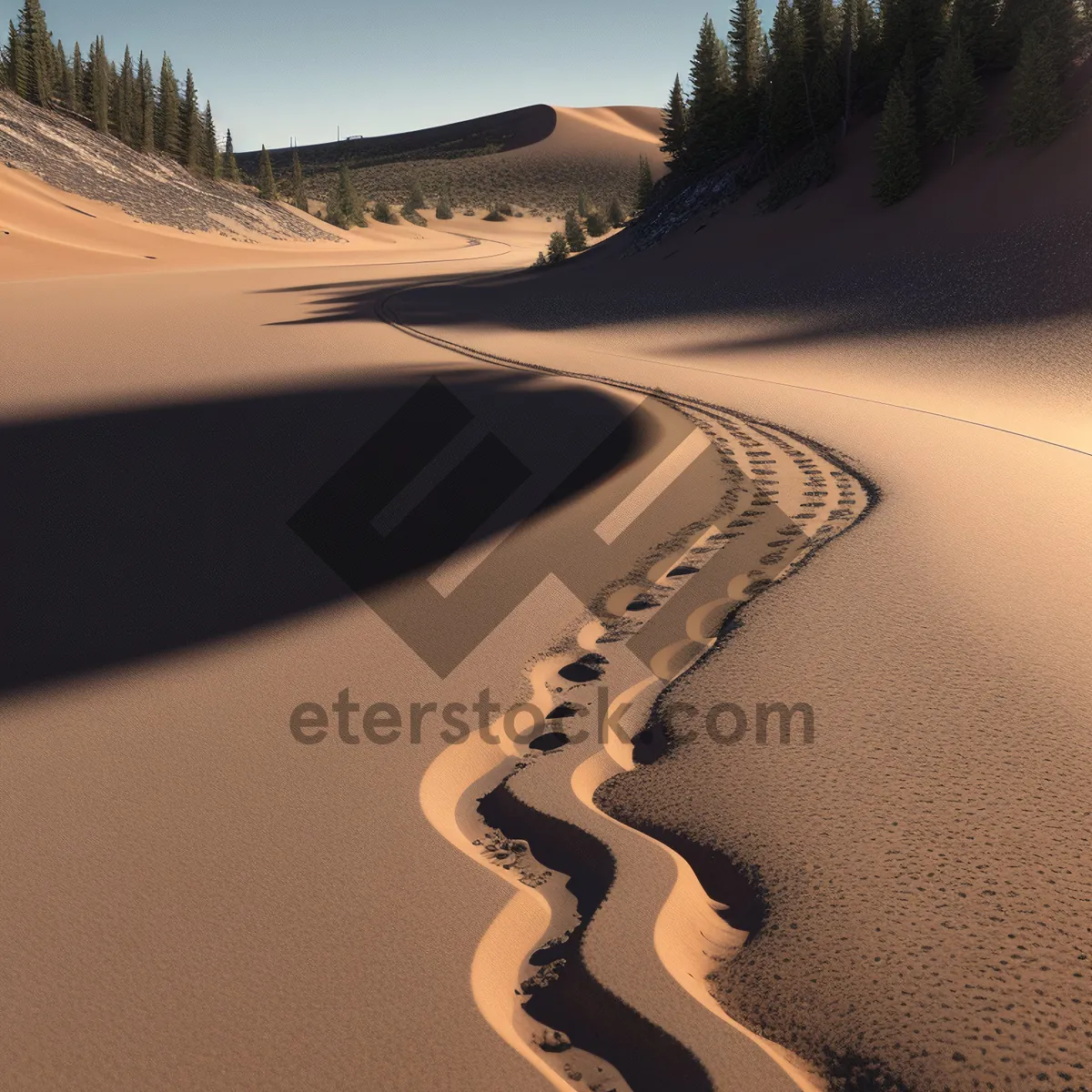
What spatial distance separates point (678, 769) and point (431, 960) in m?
1.15

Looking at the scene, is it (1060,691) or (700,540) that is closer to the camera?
(1060,691)

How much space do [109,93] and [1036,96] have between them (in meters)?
57.7

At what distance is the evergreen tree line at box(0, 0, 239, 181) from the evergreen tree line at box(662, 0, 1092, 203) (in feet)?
125

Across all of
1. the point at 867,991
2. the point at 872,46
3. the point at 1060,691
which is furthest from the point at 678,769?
the point at 872,46

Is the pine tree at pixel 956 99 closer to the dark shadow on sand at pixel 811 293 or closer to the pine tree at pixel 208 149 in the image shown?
the dark shadow on sand at pixel 811 293

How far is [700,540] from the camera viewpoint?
5543 mm

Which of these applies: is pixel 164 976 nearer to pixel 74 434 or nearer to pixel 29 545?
pixel 29 545

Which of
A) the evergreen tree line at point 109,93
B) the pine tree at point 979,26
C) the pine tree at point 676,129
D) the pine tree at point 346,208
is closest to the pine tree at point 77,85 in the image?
the evergreen tree line at point 109,93

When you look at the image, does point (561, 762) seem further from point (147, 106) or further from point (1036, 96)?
point (147, 106)

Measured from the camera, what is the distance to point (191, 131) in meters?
61.5

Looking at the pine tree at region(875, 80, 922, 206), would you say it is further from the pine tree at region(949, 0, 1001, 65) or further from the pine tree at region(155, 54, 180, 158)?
the pine tree at region(155, 54, 180, 158)

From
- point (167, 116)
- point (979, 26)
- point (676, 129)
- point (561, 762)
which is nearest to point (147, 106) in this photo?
point (167, 116)

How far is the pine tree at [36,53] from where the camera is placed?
5650 centimetres

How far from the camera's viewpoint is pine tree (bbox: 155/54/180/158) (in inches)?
2379
